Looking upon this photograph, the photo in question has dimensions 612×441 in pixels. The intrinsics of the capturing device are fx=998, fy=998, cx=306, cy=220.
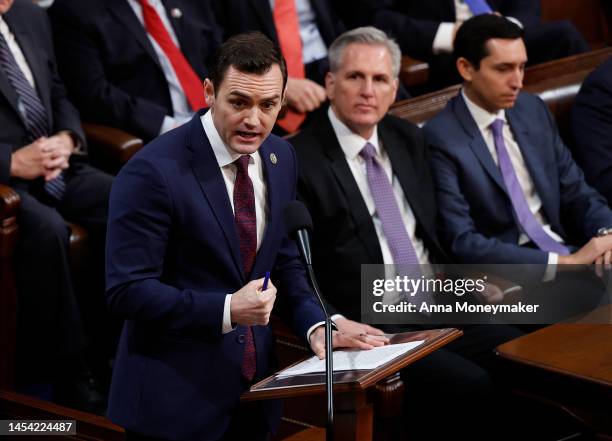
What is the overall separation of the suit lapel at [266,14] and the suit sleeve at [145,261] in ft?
4.05

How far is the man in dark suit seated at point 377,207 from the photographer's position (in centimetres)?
168

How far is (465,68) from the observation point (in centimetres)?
202

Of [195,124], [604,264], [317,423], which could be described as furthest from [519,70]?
[195,124]

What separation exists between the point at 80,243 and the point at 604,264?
3.21 ft

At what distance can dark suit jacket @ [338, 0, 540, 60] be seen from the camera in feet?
8.32

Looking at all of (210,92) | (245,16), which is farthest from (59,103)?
(210,92)

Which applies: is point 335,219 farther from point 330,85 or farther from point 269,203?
point 269,203

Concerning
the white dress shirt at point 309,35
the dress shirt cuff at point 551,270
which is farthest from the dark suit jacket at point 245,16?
the dress shirt cuff at point 551,270

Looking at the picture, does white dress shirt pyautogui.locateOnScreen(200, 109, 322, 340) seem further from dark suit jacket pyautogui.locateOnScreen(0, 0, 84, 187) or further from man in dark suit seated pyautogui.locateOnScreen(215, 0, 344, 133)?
man in dark suit seated pyautogui.locateOnScreen(215, 0, 344, 133)

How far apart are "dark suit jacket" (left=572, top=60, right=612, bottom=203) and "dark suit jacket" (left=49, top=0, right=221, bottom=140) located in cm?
90

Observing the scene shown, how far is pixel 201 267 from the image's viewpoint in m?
1.18

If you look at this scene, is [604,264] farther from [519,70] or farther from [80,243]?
[80,243]

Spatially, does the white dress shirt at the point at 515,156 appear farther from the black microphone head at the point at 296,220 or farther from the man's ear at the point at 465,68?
the black microphone head at the point at 296,220

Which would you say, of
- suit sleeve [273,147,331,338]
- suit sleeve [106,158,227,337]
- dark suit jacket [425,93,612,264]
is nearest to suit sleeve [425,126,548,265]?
dark suit jacket [425,93,612,264]
